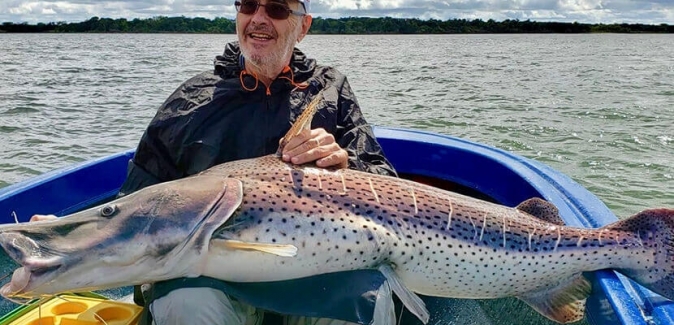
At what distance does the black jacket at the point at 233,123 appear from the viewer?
342 centimetres

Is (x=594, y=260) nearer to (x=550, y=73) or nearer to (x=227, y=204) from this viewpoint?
(x=227, y=204)

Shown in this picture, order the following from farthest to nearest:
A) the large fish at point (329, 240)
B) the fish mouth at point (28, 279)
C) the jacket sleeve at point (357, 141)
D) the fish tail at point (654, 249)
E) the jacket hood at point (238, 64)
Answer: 1. the jacket hood at point (238, 64)
2. the jacket sleeve at point (357, 141)
3. the fish tail at point (654, 249)
4. the large fish at point (329, 240)
5. the fish mouth at point (28, 279)

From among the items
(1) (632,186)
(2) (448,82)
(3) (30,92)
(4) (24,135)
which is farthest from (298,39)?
(2) (448,82)

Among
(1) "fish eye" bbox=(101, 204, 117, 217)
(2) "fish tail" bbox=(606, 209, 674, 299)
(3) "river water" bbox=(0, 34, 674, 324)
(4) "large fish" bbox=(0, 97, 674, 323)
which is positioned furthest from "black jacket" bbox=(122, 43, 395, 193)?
(3) "river water" bbox=(0, 34, 674, 324)

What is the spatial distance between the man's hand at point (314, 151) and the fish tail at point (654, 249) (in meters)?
1.31

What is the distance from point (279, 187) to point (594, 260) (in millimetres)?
1428

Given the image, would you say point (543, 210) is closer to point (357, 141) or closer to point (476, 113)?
point (357, 141)

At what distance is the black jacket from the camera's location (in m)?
3.42

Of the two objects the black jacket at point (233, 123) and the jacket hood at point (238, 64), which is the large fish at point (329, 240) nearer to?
the black jacket at point (233, 123)

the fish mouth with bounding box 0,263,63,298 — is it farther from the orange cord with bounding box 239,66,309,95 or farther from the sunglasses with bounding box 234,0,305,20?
the sunglasses with bounding box 234,0,305,20

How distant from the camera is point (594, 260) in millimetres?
2832

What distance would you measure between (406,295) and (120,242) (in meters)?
1.12

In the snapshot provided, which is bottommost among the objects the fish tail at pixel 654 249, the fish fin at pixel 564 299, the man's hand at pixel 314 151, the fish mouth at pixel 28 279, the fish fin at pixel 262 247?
the fish fin at pixel 564 299

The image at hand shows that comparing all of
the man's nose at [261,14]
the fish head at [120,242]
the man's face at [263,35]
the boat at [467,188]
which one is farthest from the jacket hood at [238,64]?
the fish head at [120,242]
